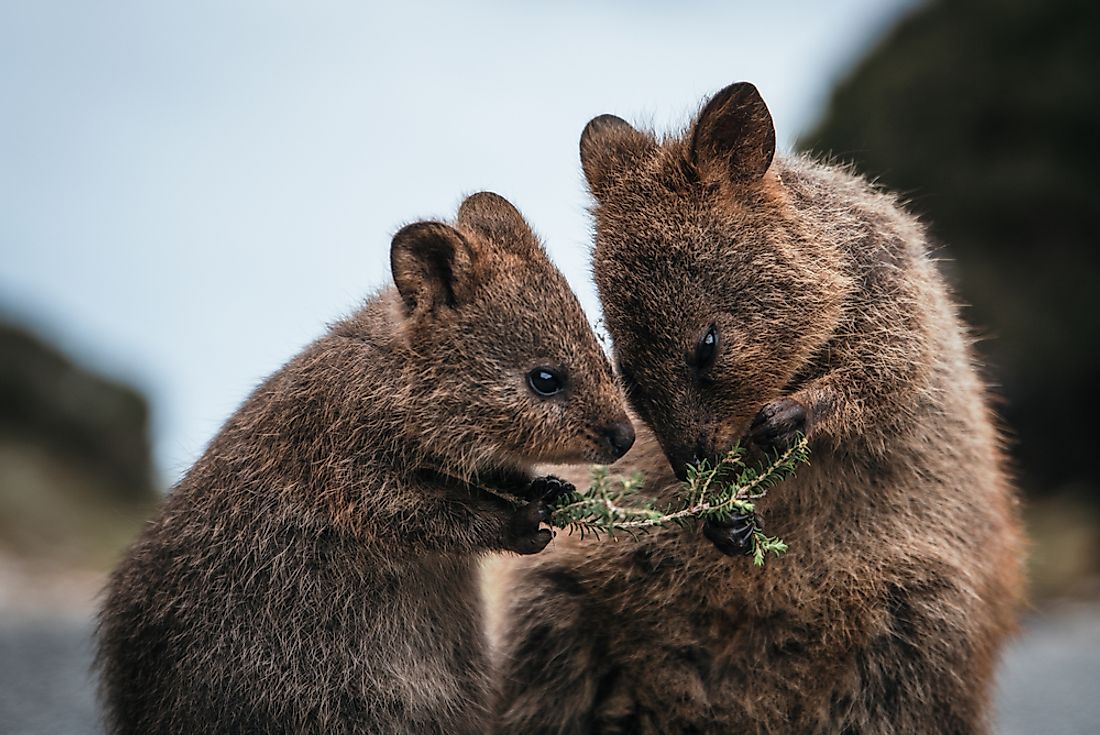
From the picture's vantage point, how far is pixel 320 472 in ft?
19.2

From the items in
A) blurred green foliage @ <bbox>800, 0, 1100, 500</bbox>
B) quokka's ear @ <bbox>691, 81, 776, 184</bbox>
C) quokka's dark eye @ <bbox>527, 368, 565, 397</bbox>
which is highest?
quokka's ear @ <bbox>691, 81, 776, 184</bbox>

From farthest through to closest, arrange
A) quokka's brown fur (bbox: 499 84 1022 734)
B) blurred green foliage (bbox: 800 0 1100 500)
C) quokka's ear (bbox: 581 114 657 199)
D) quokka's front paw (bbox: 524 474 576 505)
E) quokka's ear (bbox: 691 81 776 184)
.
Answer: blurred green foliage (bbox: 800 0 1100 500) → quokka's ear (bbox: 581 114 657 199) → quokka's ear (bbox: 691 81 776 184) → quokka's brown fur (bbox: 499 84 1022 734) → quokka's front paw (bbox: 524 474 576 505)

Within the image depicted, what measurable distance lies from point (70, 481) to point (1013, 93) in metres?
16.9

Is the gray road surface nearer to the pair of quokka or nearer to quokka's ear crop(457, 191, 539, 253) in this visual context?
the pair of quokka

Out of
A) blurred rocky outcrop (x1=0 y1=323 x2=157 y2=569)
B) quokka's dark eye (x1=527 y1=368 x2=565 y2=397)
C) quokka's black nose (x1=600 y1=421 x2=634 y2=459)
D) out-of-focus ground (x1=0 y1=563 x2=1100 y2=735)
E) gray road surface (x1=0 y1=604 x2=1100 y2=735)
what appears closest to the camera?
quokka's black nose (x1=600 y1=421 x2=634 y2=459)

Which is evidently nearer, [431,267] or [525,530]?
[525,530]

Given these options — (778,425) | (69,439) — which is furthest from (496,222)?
(69,439)

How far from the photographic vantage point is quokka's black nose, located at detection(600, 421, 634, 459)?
5652 millimetres

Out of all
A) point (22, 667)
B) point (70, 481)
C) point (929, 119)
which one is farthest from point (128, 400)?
point (929, 119)

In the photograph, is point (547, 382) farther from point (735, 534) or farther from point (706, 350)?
point (735, 534)

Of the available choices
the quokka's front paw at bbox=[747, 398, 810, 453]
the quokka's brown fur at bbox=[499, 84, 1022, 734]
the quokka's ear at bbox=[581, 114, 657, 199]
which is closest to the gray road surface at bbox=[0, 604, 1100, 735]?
the quokka's brown fur at bbox=[499, 84, 1022, 734]

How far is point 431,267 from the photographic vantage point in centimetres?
593

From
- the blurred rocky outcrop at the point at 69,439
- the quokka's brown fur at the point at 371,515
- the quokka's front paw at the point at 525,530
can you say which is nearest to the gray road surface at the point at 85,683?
the quokka's brown fur at the point at 371,515

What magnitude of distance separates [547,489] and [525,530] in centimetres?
30
